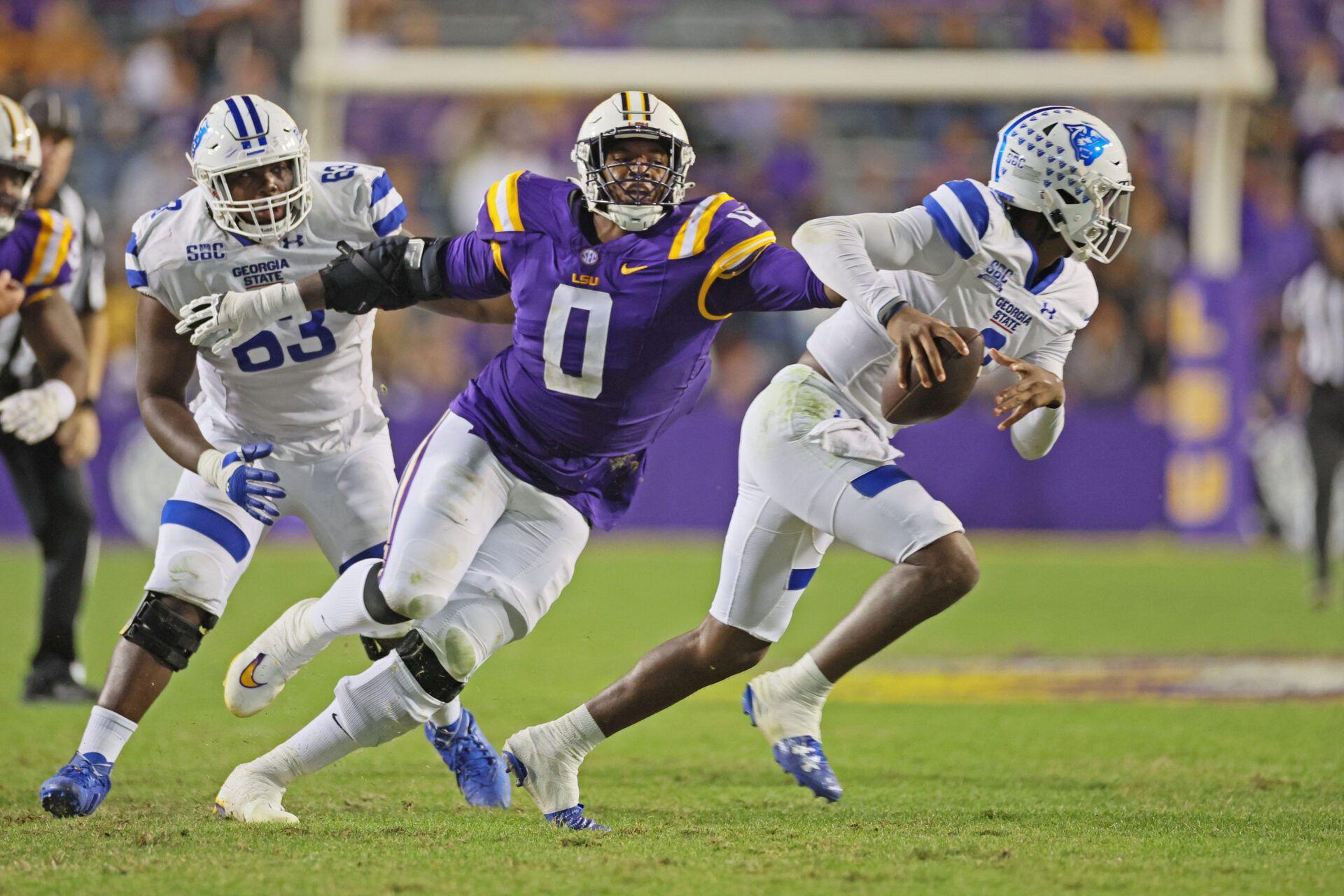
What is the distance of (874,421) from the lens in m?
4.45

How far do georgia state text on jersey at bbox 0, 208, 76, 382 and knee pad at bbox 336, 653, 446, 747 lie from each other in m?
2.16

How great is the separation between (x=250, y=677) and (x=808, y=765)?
150 centimetres

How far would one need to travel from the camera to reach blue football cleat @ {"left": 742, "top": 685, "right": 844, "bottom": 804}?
4.36 m

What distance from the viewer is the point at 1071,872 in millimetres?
3400

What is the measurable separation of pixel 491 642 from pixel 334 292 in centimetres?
97

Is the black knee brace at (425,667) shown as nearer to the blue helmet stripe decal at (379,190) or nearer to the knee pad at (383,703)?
the knee pad at (383,703)

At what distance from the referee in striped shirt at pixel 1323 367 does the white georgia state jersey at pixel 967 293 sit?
5345 millimetres

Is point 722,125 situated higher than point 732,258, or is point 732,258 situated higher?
point 732,258

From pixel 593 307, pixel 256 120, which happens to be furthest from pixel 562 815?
pixel 256 120

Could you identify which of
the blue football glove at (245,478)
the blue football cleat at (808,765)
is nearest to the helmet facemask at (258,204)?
the blue football glove at (245,478)

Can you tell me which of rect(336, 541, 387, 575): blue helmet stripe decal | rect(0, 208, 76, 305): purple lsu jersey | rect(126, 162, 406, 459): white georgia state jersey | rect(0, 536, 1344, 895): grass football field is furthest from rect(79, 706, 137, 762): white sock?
rect(0, 208, 76, 305): purple lsu jersey

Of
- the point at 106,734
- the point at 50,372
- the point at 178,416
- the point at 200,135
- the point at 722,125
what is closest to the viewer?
the point at 106,734

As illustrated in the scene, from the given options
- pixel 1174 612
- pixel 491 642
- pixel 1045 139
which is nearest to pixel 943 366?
pixel 1045 139

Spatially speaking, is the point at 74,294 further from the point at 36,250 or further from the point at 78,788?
the point at 78,788
